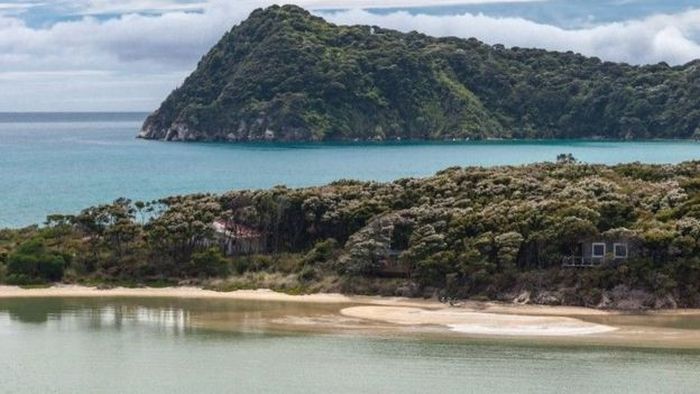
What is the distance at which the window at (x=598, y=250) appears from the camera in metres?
60.3

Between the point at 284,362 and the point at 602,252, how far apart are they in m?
20.8

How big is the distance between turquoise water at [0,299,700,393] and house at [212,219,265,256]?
37.2 ft

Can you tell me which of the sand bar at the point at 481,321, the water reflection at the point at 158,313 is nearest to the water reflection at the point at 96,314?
the water reflection at the point at 158,313

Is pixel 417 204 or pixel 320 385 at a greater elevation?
pixel 417 204

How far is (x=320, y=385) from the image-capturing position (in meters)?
43.2

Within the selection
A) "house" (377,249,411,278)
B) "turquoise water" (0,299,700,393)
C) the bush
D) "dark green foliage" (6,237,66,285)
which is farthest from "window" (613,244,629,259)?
"dark green foliage" (6,237,66,285)

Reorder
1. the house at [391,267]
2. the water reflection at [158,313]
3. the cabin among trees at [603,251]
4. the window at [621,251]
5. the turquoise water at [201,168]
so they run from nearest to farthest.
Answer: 1. the water reflection at [158,313]
2. the cabin among trees at [603,251]
3. the window at [621,251]
4. the house at [391,267]
5. the turquoise water at [201,168]

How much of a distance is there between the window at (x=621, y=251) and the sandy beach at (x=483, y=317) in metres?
3.72

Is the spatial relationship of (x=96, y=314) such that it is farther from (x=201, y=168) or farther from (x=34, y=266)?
(x=201, y=168)

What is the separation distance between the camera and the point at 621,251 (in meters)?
59.8

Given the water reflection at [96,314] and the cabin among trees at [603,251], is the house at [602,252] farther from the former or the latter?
the water reflection at [96,314]

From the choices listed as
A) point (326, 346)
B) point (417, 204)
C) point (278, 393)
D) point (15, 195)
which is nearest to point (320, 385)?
point (278, 393)

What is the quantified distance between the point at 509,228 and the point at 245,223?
16.7 m

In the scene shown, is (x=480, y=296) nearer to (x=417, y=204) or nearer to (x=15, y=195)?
(x=417, y=204)
